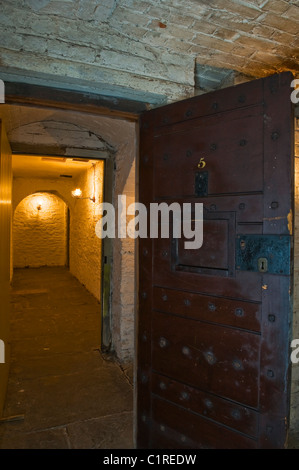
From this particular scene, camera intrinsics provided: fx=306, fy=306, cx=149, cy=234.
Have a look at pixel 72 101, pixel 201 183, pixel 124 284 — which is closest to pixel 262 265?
pixel 201 183

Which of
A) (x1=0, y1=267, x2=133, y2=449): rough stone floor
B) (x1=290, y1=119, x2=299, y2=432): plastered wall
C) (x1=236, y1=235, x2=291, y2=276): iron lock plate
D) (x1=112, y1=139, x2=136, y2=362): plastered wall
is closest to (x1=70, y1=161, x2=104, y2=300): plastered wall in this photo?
(x1=0, y1=267, x2=133, y2=449): rough stone floor

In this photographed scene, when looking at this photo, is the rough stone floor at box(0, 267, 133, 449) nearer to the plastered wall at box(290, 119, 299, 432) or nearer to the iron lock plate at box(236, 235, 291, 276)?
the plastered wall at box(290, 119, 299, 432)

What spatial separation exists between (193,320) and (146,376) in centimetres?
57

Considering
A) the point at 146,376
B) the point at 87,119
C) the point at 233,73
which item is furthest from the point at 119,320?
the point at 233,73

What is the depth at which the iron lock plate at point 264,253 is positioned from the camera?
1.42 meters

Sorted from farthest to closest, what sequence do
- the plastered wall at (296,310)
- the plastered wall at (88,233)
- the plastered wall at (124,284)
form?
the plastered wall at (88,233) < the plastered wall at (124,284) < the plastered wall at (296,310)

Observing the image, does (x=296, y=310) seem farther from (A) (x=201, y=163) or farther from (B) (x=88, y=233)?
(B) (x=88, y=233)

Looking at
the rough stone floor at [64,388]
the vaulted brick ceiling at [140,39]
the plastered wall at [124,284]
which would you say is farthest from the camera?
the plastered wall at [124,284]

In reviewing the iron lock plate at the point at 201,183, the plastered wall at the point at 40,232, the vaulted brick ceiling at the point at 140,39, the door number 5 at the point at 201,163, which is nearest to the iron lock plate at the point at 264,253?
the iron lock plate at the point at 201,183

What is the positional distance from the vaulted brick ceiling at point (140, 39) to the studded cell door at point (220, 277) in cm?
30

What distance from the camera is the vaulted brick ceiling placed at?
1675 mm

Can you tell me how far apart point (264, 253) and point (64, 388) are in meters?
2.56

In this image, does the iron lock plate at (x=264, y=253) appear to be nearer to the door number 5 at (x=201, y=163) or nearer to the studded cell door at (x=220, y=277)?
the studded cell door at (x=220, y=277)

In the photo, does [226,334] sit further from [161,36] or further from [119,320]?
[119,320]
